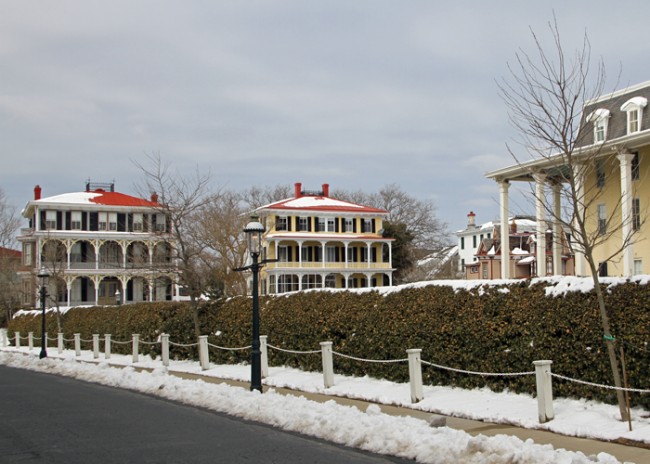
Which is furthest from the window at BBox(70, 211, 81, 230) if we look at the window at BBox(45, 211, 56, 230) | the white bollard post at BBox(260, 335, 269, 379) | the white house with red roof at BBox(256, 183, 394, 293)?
the white bollard post at BBox(260, 335, 269, 379)

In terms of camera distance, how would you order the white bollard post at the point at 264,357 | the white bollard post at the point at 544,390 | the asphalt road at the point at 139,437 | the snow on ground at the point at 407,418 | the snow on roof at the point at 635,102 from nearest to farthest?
the snow on ground at the point at 407,418 < the asphalt road at the point at 139,437 < the white bollard post at the point at 544,390 < the white bollard post at the point at 264,357 < the snow on roof at the point at 635,102

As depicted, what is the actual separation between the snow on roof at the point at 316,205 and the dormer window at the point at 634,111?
36170 mm

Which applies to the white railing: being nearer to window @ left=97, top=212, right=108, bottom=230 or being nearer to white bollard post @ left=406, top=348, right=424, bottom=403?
white bollard post @ left=406, top=348, right=424, bottom=403

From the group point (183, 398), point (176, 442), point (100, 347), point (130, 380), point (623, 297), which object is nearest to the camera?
point (176, 442)

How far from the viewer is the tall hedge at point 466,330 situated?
11.9 metres

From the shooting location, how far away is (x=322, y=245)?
72.3 m

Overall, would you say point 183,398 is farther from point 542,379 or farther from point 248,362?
point 542,379

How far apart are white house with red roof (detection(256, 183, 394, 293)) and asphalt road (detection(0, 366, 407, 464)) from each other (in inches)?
2115

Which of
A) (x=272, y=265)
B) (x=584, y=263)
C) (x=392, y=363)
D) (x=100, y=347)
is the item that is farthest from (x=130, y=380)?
(x=272, y=265)

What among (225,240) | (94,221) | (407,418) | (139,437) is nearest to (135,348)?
(139,437)

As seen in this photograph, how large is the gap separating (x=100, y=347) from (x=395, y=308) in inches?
902

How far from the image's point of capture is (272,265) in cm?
6962

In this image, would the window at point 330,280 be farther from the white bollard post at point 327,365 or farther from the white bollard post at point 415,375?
the white bollard post at point 415,375

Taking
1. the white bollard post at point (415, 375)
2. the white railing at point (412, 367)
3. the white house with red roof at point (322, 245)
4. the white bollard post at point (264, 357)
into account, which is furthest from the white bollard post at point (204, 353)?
the white house with red roof at point (322, 245)
